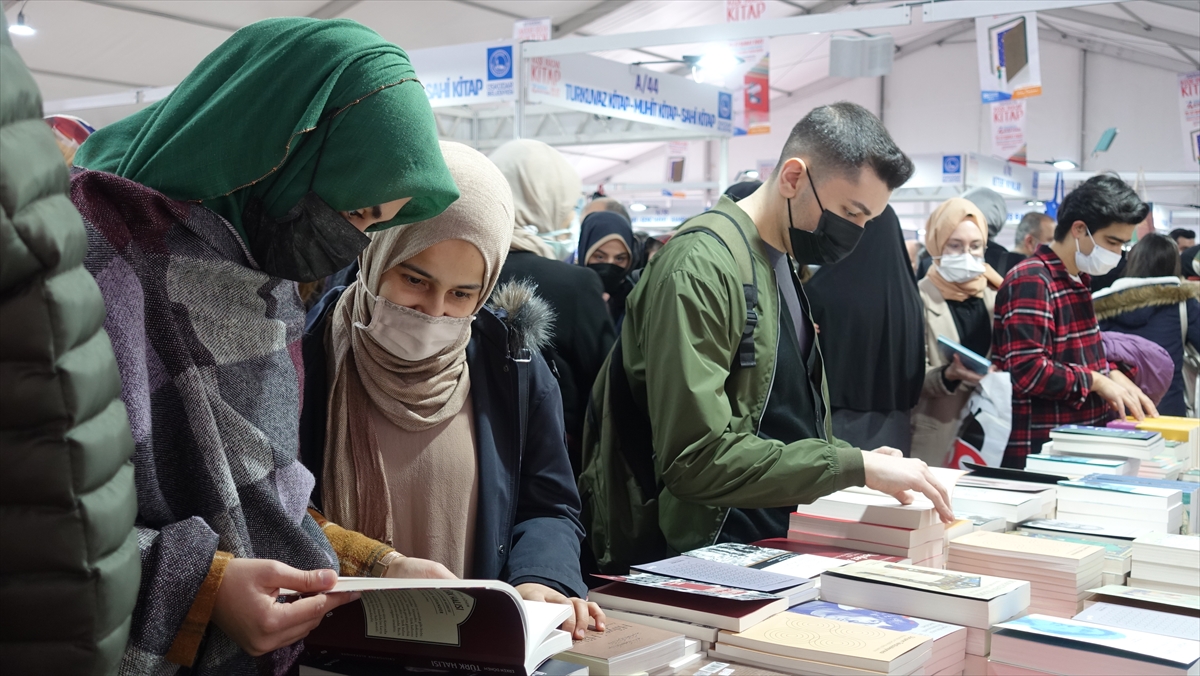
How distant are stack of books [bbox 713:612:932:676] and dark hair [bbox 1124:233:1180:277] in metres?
4.59

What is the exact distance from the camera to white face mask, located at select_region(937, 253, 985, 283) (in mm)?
3756

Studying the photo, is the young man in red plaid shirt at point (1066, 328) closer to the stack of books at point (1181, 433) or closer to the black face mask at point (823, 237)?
the stack of books at point (1181, 433)

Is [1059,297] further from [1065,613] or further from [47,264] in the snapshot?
[47,264]

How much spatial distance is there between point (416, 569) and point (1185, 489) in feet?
6.49

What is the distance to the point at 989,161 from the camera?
13305mm

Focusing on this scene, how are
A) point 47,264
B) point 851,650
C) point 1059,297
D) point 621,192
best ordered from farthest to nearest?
point 621,192, point 1059,297, point 851,650, point 47,264

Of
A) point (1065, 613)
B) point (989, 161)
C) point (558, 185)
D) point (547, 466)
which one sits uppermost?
point (989, 161)

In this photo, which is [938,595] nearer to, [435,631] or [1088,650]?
[1088,650]

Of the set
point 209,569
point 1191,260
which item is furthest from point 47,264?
point 1191,260

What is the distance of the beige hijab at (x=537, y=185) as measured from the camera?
120 inches

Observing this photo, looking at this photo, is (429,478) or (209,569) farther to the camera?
(429,478)

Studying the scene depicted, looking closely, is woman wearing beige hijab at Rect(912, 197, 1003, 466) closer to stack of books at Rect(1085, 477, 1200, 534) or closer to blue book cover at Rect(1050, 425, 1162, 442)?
blue book cover at Rect(1050, 425, 1162, 442)

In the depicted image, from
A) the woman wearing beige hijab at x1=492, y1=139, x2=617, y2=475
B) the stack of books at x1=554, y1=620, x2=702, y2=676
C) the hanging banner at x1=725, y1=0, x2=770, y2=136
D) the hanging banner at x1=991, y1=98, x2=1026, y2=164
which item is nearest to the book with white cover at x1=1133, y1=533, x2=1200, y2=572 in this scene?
the stack of books at x1=554, y1=620, x2=702, y2=676

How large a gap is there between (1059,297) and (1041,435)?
1.59 feet
